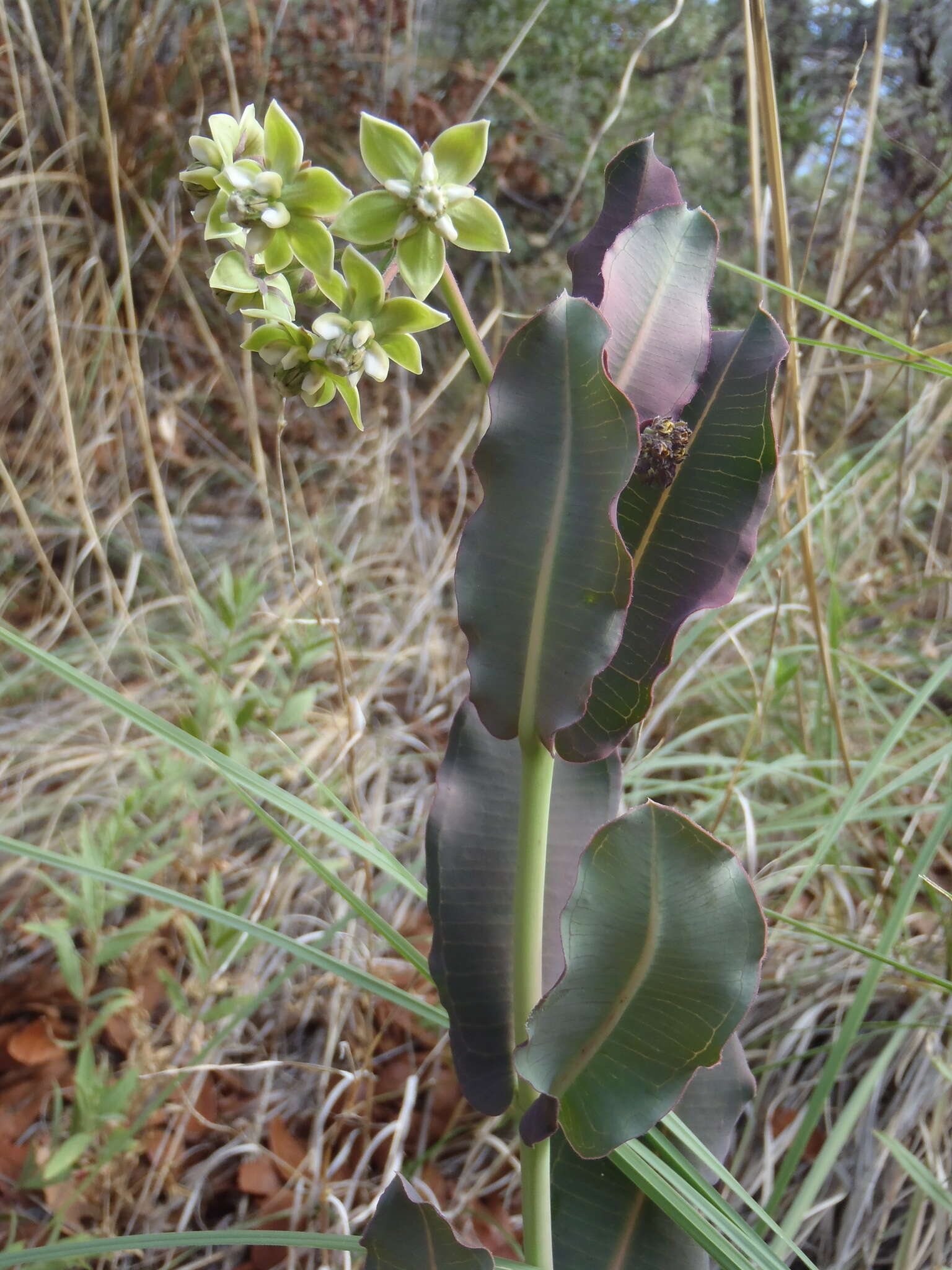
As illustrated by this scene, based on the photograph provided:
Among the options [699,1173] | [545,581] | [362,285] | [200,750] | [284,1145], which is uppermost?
[362,285]

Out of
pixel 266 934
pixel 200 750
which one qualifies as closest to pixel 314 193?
pixel 200 750

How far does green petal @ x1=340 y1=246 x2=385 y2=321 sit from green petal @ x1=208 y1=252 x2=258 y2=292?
42 millimetres

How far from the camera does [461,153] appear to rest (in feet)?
1.31

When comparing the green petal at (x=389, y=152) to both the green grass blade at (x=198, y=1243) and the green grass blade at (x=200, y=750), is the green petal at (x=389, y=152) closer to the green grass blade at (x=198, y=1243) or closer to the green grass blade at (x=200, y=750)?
the green grass blade at (x=200, y=750)

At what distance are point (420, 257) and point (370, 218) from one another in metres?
0.03

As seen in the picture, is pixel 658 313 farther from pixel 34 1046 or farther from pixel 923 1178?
pixel 34 1046

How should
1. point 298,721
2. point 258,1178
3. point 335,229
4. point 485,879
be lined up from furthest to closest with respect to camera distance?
point 298,721 → point 258,1178 → point 485,879 → point 335,229

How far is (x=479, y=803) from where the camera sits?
1.66ft

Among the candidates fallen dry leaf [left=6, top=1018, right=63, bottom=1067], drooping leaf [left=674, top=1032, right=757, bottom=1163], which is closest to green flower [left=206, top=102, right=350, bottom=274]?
drooping leaf [left=674, top=1032, right=757, bottom=1163]

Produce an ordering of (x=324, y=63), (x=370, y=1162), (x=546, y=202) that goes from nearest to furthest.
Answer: (x=370, y=1162)
(x=324, y=63)
(x=546, y=202)

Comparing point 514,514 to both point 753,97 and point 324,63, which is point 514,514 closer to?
point 753,97

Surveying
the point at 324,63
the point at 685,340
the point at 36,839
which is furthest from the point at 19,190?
the point at 685,340

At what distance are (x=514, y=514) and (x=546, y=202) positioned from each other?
6.33 feet

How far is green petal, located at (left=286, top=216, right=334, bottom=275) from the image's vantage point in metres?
0.40
